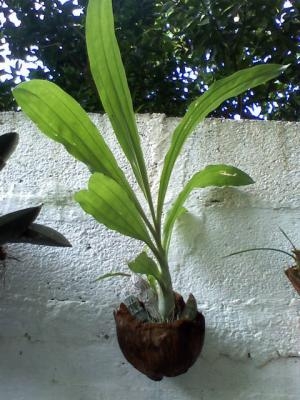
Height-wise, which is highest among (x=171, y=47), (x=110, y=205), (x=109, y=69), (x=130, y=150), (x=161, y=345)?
(x=171, y=47)

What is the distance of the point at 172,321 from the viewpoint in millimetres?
846

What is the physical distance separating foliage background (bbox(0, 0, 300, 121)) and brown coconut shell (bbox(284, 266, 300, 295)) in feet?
2.08

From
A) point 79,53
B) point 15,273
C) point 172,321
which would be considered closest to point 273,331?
point 172,321

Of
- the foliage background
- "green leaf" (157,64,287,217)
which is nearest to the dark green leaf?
"green leaf" (157,64,287,217)

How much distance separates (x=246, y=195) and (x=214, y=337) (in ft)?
0.93

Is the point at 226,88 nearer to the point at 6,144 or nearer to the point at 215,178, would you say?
the point at 215,178

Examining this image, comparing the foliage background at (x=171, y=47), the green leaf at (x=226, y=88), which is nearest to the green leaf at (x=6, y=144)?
the green leaf at (x=226, y=88)

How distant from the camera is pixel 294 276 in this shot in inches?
35.2

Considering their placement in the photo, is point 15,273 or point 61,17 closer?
point 15,273

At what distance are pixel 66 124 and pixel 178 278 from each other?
34cm

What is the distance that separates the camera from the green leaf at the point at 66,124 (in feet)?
2.84

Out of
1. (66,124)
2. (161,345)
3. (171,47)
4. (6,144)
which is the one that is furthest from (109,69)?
(171,47)

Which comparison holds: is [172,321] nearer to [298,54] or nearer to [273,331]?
[273,331]

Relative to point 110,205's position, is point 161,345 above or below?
below
